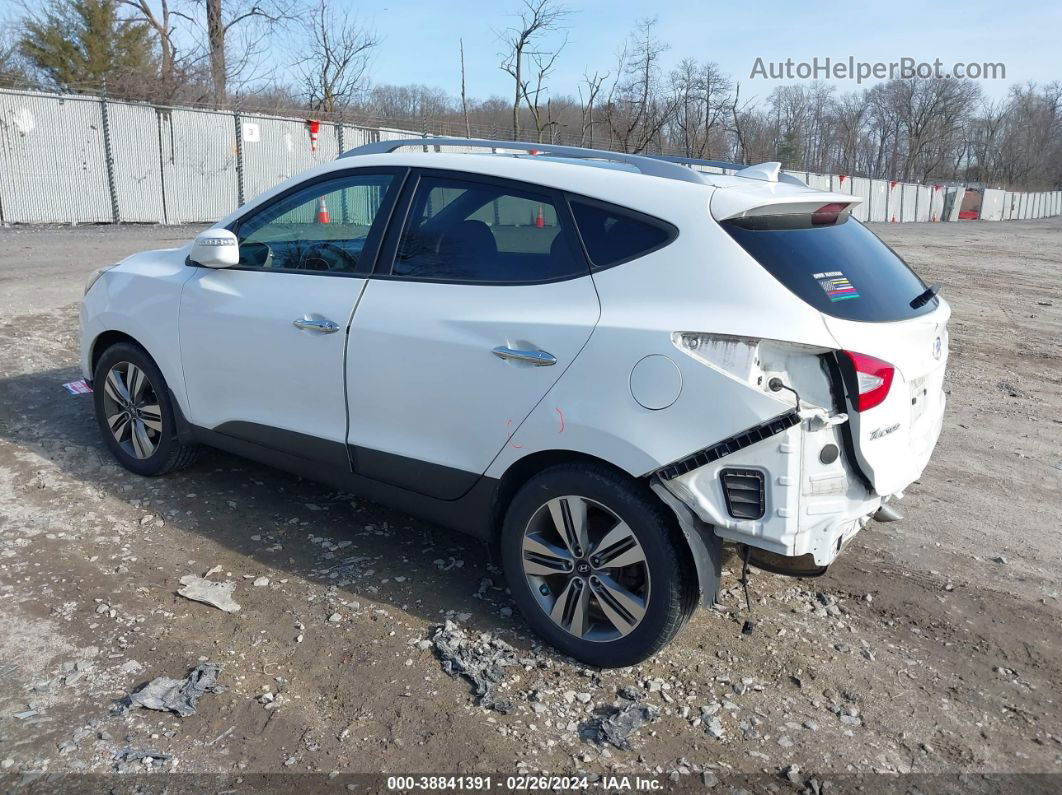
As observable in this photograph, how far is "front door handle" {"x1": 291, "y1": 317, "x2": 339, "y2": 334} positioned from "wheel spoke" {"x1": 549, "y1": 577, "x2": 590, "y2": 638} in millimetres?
1514

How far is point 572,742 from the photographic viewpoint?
287 cm

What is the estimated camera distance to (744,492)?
9.33 feet

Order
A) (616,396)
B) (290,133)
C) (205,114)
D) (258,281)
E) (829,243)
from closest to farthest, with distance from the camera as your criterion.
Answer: (616,396)
(829,243)
(258,281)
(205,114)
(290,133)

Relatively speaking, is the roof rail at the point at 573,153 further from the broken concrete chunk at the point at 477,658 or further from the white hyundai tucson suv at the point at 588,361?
the broken concrete chunk at the point at 477,658

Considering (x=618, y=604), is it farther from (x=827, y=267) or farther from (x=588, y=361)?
(x=827, y=267)

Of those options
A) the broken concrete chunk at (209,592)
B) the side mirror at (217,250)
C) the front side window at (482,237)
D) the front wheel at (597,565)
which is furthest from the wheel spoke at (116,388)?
the front wheel at (597,565)

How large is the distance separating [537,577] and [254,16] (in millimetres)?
31709

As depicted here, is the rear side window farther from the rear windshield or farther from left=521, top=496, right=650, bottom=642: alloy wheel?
left=521, top=496, right=650, bottom=642: alloy wheel

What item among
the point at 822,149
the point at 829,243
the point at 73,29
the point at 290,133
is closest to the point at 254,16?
the point at 73,29

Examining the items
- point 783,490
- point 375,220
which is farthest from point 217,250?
point 783,490

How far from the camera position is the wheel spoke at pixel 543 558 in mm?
3258

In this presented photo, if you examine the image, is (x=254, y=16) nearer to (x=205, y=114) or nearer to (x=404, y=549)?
(x=205, y=114)

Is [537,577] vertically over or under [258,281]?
under

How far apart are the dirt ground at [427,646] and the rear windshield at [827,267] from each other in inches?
55.8
